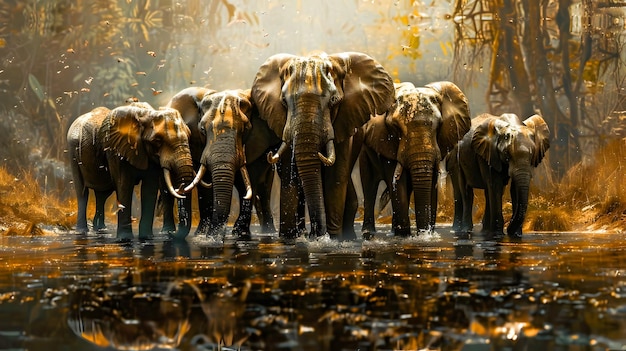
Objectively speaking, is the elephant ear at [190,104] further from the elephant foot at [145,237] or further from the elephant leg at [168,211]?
the elephant foot at [145,237]

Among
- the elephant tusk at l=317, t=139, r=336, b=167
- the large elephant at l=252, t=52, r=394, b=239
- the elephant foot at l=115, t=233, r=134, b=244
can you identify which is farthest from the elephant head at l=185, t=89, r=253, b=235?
the elephant tusk at l=317, t=139, r=336, b=167

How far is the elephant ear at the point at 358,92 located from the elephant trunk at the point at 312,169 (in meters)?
0.72

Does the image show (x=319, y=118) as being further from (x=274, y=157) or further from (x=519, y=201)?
(x=519, y=201)

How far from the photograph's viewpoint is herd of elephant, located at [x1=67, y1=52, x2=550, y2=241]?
10.5m

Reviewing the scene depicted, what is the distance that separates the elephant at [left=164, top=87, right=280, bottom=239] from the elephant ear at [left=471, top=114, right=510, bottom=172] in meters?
3.58

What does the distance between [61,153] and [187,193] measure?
19.4 metres

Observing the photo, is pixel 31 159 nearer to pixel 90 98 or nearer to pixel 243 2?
pixel 90 98

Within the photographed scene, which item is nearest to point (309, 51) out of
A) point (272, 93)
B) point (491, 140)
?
point (491, 140)

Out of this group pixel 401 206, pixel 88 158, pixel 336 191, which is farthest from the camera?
pixel 88 158

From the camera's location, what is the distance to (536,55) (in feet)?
93.0

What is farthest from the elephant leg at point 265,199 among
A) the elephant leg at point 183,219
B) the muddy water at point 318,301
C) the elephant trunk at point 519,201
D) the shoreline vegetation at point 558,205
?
the muddy water at point 318,301

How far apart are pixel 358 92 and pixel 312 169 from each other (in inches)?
57.0

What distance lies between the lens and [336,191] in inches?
430

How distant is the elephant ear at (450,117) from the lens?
1299 centimetres
